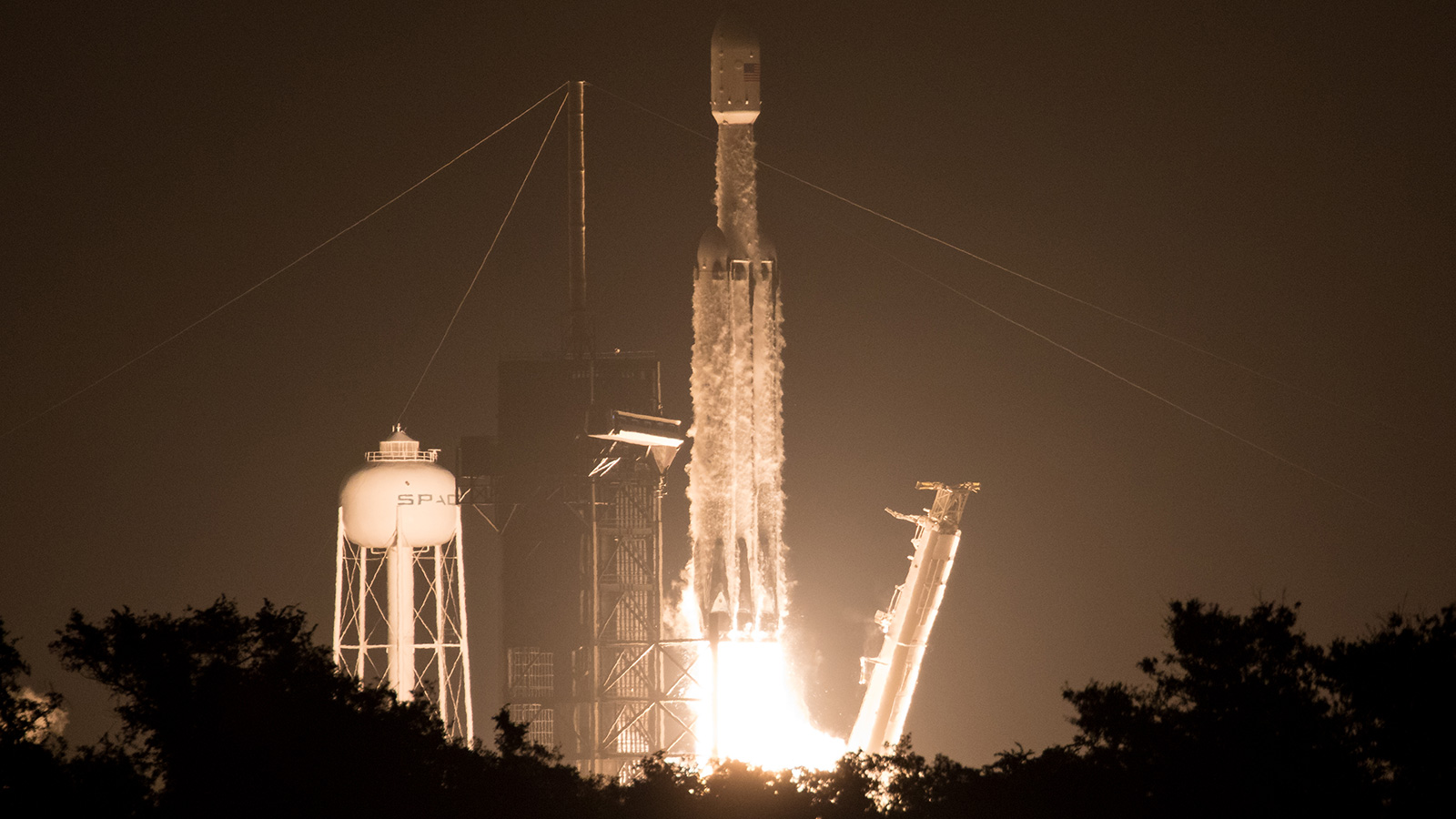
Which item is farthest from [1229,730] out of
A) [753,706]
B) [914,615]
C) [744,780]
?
[753,706]

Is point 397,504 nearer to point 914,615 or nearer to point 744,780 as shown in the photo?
point 914,615

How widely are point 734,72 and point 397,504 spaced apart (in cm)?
1492

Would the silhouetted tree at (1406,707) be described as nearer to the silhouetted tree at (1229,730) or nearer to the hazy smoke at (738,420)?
the silhouetted tree at (1229,730)

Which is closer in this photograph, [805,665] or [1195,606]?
[1195,606]

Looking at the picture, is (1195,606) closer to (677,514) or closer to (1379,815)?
(1379,815)

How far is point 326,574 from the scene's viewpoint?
7531 centimetres

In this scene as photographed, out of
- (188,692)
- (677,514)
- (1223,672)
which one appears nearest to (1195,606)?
(1223,672)

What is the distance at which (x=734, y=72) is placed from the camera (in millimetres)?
58719

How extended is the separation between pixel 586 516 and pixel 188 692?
35567mm

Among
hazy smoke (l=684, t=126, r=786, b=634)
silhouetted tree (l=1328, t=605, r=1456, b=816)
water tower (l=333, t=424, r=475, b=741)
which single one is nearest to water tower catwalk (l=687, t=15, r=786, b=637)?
hazy smoke (l=684, t=126, r=786, b=634)

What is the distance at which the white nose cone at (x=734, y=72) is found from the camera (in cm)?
5819

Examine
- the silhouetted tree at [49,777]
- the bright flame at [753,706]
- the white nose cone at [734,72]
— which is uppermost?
the white nose cone at [734,72]

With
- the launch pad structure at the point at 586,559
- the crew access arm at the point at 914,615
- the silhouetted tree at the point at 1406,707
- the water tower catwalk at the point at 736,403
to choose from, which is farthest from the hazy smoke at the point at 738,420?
the silhouetted tree at the point at 1406,707

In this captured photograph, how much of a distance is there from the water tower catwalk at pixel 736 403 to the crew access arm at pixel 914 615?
15.4 feet
